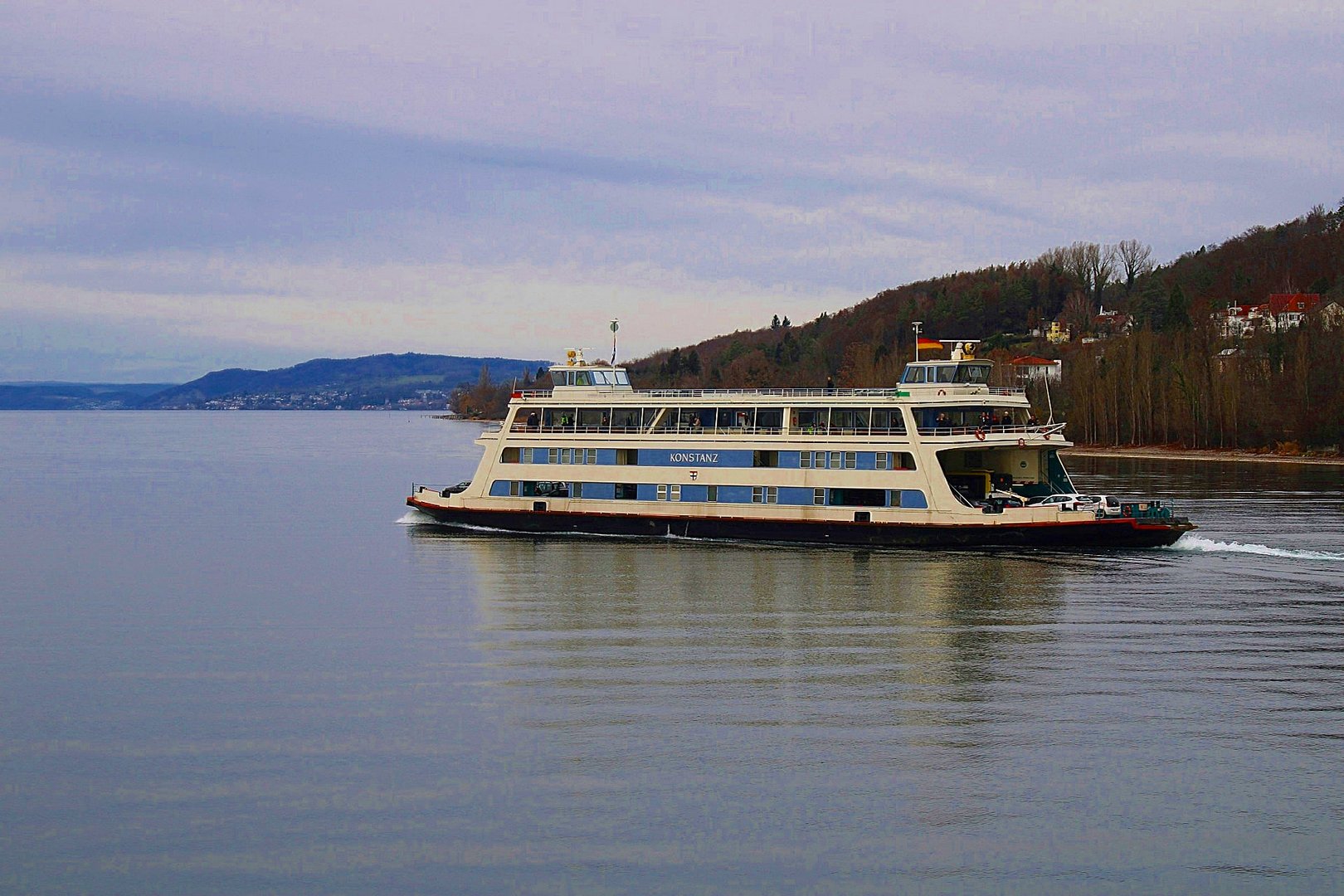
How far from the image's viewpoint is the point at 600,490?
5347 centimetres

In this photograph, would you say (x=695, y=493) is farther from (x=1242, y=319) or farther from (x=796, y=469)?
(x=1242, y=319)

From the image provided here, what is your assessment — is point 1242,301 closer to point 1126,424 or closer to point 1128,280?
point 1128,280

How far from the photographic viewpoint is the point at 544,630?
3381cm

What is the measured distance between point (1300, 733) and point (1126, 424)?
332ft

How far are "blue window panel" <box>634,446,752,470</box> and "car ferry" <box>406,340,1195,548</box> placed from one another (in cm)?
5

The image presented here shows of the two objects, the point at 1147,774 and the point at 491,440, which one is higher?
the point at 491,440

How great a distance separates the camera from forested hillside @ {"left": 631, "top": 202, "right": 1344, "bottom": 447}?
108 metres

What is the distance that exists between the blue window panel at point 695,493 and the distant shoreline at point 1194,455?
63539 millimetres

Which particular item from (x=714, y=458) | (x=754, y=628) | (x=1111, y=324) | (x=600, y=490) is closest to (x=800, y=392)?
(x=714, y=458)

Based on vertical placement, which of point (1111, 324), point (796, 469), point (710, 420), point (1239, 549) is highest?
point (1111, 324)

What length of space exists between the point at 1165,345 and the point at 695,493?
87413mm

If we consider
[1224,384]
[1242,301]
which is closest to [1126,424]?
[1224,384]

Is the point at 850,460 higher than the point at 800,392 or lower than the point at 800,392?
lower

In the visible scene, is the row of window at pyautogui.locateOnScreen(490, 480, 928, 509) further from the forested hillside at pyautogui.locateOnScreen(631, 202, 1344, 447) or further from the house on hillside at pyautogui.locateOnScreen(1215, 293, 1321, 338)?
the house on hillside at pyautogui.locateOnScreen(1215, 293, 1321, 338)
